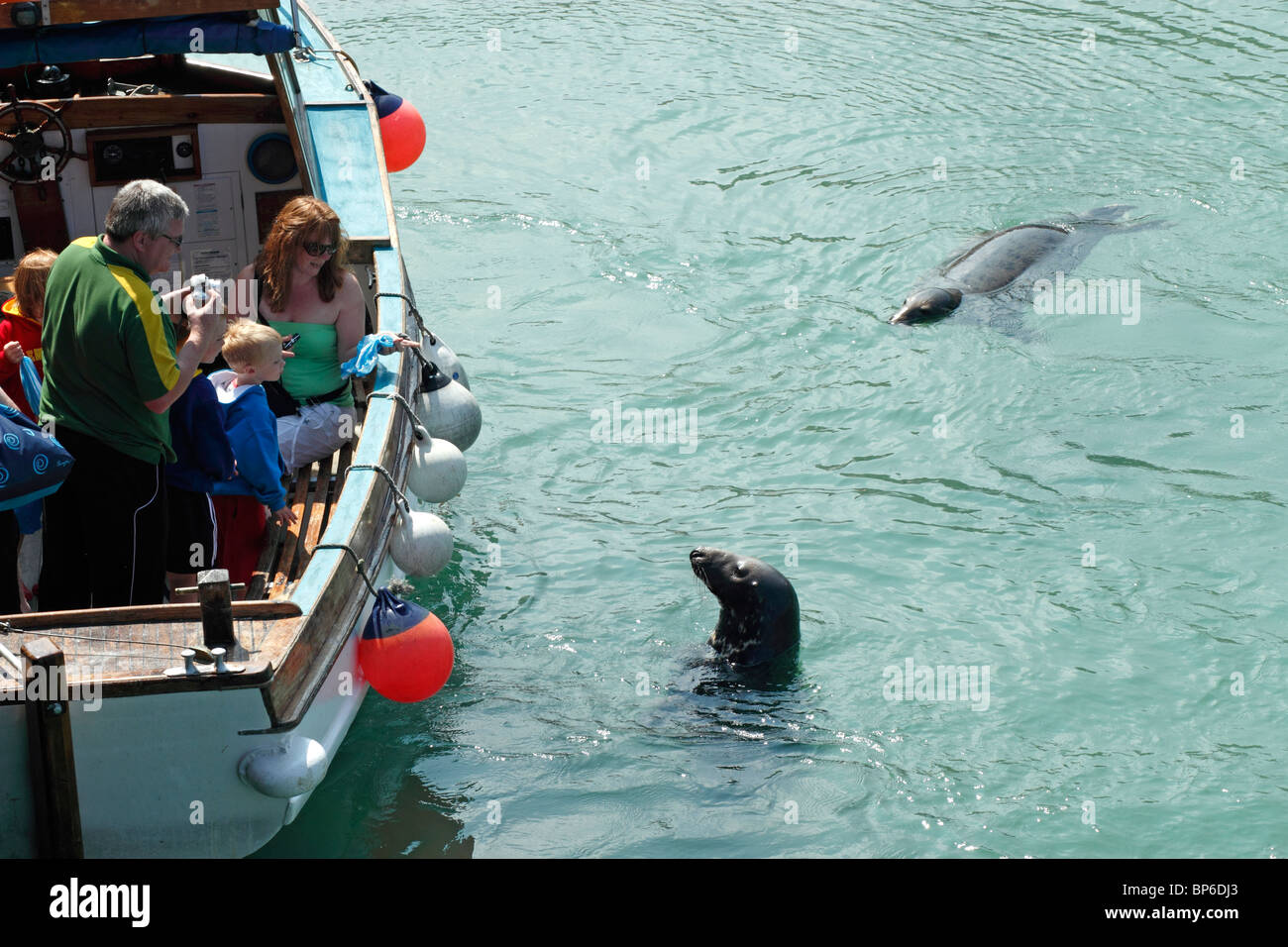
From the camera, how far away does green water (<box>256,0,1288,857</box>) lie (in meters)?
5.52

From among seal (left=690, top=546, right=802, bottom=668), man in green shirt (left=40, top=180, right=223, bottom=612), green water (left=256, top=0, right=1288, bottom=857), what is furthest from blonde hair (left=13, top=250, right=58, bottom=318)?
seal (left=690, top=546, right=802, bottom=668)

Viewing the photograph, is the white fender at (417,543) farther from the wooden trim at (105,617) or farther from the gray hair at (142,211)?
the gray hair at (142,211)

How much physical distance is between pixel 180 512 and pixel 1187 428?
6115mm

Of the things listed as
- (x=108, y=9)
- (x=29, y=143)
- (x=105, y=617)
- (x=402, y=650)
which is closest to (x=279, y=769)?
(x=105, y=617)

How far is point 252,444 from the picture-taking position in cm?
502

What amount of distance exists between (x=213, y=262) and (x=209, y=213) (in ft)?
0.91

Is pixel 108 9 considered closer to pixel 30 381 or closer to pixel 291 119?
pixel 291 119

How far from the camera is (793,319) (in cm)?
995

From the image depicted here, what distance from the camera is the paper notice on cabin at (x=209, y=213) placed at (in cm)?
752

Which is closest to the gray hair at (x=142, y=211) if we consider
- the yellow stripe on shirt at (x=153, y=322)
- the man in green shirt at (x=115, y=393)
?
the man in green shirt at (x=115, y=393)

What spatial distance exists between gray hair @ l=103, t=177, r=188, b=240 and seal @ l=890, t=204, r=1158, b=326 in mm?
6314
